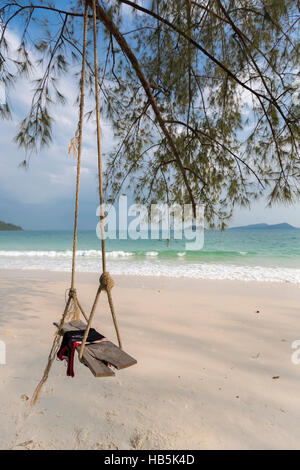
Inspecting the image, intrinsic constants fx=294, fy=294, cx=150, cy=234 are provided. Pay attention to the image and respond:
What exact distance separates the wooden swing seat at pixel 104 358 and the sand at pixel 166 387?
335mm

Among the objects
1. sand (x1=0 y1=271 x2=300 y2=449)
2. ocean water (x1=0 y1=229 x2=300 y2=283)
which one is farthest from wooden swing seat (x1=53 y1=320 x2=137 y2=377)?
ocean water (x1=0 y1=229 x2=300 y2=283)

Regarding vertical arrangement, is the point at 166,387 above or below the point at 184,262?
below

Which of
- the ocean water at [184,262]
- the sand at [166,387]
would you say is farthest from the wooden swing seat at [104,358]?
the ocean water at [184,262]

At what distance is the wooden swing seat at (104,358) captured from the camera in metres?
1.17

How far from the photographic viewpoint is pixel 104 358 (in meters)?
1.30

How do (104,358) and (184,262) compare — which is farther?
(184,262)

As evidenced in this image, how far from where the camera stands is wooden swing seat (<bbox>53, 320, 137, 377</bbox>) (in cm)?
117

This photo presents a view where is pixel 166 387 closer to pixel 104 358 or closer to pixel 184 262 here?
pixel 104 358

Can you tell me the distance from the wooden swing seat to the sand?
34 cm

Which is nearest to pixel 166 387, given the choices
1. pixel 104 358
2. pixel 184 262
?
pixel 104 358

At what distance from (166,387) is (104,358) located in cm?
62

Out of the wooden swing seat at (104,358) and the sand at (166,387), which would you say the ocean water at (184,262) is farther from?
the wooden swing seat at (104,358)

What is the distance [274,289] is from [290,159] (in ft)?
10.4

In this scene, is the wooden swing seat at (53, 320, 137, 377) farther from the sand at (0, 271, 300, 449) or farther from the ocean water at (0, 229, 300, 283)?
the ocean water at (0, 229, 300, 283)
